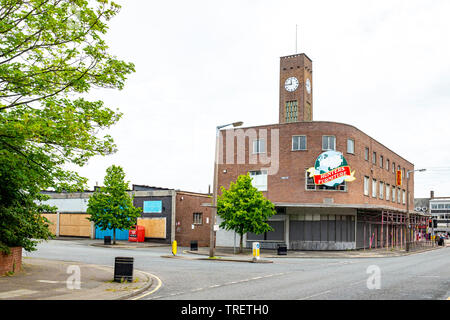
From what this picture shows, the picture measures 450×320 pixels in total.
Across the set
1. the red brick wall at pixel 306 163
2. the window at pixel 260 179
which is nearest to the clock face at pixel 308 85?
the red brick wall at pixel 306 163

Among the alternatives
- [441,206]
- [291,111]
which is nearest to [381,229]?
[291,111]

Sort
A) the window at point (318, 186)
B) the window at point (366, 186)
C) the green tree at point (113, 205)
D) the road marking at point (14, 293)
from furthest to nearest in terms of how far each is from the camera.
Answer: the window at point (366, 186) < the window at point (318, 186) < the green tree at point (113, 205) < the road marking at point (14, 293)

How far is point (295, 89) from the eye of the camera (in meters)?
70.5

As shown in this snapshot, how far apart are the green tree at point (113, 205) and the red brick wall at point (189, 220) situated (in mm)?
5528

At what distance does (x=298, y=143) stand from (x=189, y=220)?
574 inches

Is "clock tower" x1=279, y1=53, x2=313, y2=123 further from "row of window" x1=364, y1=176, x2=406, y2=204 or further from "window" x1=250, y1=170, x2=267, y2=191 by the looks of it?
"window" x1=250, y1=170, x2=267, y2=191

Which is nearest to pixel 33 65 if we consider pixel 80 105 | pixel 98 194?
pixel 80 105

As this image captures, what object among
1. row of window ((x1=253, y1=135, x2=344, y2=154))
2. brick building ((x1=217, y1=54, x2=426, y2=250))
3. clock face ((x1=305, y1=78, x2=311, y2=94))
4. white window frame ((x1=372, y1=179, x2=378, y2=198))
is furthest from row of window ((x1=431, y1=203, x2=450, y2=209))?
row of window ((x1=253, y1=135, x2=344, y2=154))

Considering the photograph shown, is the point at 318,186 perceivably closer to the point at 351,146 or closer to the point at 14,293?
the point at 351,146

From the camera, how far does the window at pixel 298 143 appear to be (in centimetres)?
4458

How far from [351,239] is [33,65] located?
37.1 m

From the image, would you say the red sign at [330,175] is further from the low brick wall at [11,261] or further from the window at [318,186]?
the low brick wall at [11,261]

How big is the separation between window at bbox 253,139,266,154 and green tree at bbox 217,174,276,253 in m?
9.53

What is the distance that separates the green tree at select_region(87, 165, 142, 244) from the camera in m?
43.4
